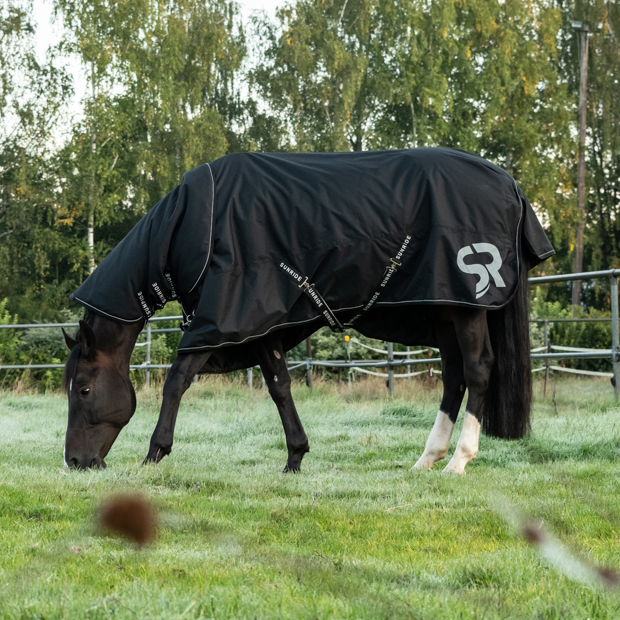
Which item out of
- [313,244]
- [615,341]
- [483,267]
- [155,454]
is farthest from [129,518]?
[615,341]

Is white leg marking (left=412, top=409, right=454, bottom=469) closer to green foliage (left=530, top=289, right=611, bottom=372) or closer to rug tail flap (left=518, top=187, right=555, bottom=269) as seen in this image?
rug tail flap (left=518, top=187, right=555, bottom=269)

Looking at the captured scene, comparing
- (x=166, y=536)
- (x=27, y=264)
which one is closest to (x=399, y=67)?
(x=27, y=264)

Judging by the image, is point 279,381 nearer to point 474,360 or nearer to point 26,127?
point 474,360

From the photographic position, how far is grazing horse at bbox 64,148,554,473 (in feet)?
12.6

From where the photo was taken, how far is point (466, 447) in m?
4.01

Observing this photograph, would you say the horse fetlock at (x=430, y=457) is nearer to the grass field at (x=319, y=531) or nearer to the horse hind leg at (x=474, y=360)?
the grass field at (x=319, y=531)

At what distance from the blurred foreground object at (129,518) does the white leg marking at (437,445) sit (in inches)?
75.1

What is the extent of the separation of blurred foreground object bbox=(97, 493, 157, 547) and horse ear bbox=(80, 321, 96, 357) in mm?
1313

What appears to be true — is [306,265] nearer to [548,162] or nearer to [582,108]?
[548,162]

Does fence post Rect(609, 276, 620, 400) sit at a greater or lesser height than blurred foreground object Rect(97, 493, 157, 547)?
greater

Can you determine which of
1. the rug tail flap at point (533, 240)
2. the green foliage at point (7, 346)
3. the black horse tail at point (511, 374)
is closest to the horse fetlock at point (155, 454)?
the black horse tail at point (511, 374)

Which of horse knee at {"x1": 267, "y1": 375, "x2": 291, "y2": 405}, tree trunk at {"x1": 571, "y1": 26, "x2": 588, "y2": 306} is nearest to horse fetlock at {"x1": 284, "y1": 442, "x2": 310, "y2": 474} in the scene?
horse knee at {"x1": 267, "y1": 375, "x2": 291, "y2": 405}

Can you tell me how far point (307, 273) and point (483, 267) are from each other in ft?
3.22

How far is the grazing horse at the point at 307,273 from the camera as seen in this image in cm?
384
